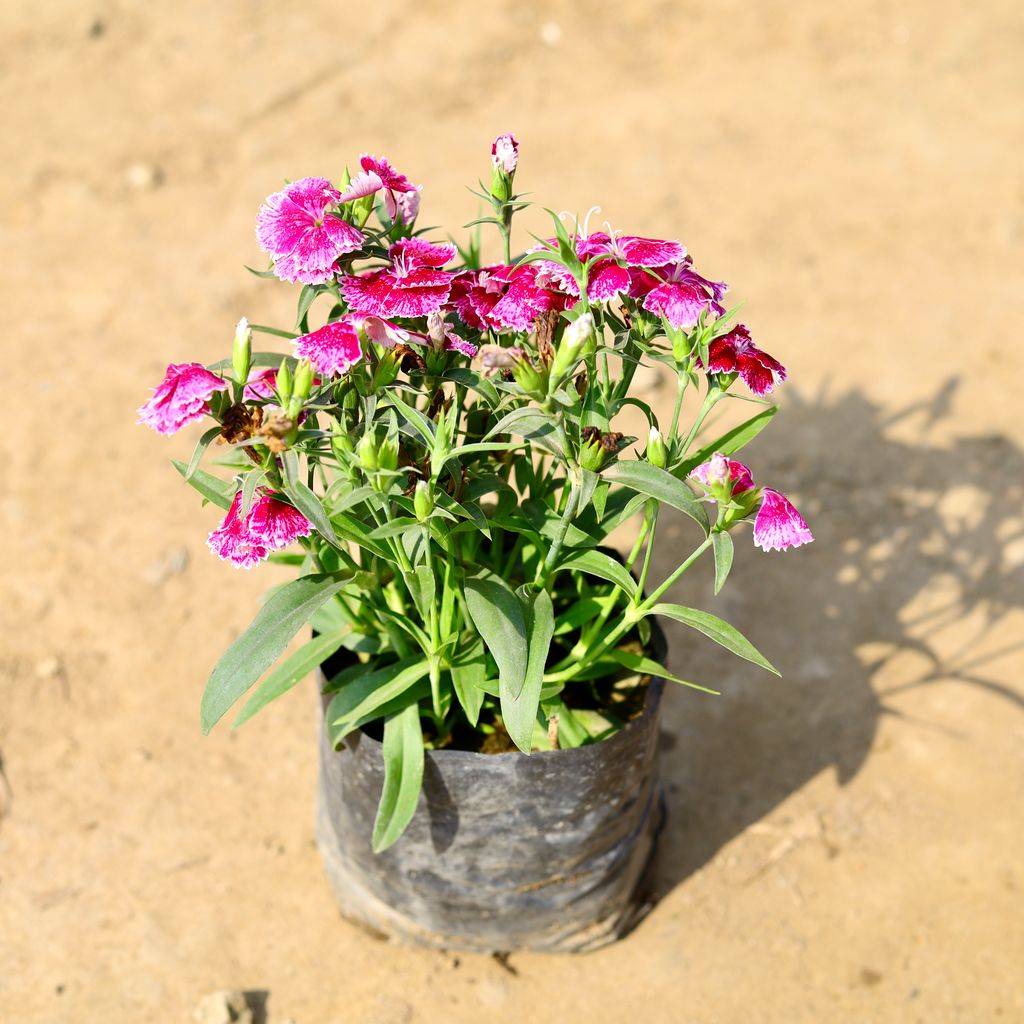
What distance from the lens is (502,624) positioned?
6.14ft

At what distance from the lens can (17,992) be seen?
2.38 metres

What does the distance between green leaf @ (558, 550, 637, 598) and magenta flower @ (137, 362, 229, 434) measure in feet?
2.19

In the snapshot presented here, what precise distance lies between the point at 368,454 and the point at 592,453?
12.2 inches

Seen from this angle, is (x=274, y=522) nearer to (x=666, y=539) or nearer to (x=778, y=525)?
(x=778, y=525)

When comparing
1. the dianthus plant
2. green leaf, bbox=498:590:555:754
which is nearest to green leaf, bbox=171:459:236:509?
the dianthus plant

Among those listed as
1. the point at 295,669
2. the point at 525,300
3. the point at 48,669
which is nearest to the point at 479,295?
the point at 525,300

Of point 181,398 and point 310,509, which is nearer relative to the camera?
point 181,398

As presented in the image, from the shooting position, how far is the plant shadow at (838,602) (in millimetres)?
2883

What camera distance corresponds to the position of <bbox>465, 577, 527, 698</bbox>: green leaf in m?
1.83

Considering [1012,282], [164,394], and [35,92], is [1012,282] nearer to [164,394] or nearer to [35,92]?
[164,394]

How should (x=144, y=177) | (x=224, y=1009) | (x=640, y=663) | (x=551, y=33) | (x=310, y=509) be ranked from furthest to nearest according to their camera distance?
(x=551, y=33) → (x=144, y=177) → (x=224, y=1009) → (x=640, y=663) → (x=310, y=509)

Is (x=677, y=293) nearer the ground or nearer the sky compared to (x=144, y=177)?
nearer the sky

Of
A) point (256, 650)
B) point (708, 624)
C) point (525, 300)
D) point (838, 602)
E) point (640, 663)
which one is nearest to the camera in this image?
point (525, 300)

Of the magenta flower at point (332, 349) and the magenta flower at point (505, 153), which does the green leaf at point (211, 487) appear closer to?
the magenta flower at point (332, 349)
